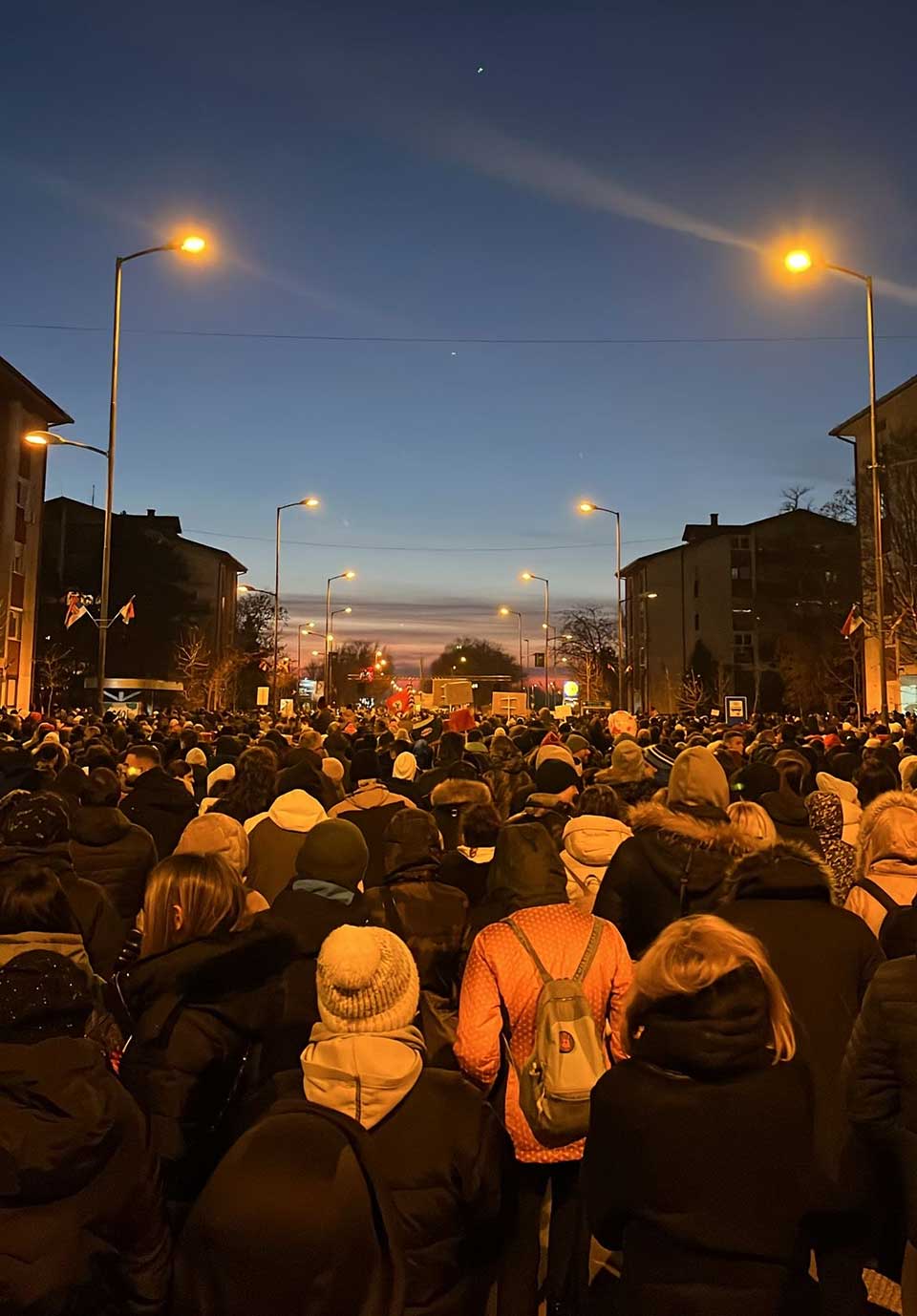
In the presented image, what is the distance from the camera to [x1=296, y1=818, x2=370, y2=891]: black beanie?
5070 mm

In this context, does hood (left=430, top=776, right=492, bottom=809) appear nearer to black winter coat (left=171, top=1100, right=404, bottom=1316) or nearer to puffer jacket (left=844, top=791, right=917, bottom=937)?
puffer jacket (left=844, top=791, right=917, bottom=937)

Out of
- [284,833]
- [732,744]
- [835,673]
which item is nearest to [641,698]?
[835,673]

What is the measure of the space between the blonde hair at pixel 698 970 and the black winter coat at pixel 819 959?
105 cm

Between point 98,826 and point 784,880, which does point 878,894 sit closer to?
point 784,880

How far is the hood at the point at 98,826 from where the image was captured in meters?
6.45

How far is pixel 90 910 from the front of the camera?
5320 mm

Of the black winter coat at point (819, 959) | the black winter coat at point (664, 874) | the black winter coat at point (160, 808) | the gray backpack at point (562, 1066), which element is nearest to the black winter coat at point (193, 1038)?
the gray backpack at point (562, 1066)

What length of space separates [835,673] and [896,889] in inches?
2488

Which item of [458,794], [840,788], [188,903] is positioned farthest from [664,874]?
[840,788]

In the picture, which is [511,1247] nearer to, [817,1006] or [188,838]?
[817,1006]

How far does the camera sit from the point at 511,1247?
12.5ft

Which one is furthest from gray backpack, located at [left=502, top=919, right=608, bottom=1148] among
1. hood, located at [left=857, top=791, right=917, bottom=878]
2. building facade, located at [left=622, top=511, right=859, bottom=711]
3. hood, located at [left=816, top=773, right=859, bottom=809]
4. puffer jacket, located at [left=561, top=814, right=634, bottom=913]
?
building facade, located at [left=622, top=511, right=859, bottom=711]

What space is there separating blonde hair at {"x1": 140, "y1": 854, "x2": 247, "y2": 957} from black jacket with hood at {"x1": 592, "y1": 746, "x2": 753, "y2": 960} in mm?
2099

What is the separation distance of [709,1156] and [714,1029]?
31cm
